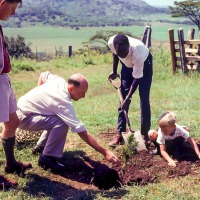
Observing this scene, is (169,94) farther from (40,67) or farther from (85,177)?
(40,67)

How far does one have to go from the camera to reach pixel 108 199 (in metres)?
3.85

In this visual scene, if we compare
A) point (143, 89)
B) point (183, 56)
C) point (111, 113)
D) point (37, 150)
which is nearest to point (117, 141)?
point (143, 89)

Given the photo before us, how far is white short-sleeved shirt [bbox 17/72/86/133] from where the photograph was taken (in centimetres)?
426

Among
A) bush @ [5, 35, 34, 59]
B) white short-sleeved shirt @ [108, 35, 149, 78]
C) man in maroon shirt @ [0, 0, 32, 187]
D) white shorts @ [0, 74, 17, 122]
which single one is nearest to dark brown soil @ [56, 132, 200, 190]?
man in maroon shirt @ [0, 0, 32, 187]

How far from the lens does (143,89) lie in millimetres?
5375

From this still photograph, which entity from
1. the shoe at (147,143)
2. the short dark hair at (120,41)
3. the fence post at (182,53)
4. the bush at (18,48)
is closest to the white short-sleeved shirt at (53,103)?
the short dark hair at (120,41)

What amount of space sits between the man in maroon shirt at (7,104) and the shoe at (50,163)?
23 cm

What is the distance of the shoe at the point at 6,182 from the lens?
419 cm

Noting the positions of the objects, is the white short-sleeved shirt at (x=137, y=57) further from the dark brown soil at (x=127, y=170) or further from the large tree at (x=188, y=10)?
the large tree at (x=188, y=10)

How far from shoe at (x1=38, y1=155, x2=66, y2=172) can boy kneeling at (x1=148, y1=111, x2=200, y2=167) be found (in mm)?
1233

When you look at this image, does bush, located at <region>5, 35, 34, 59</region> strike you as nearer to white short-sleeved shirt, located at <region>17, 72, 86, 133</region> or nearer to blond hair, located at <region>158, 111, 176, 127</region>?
white short-sleeved shirt, located at <region>17, 72, 86, 133</region>

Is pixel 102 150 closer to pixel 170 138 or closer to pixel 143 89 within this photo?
pixel 170 138

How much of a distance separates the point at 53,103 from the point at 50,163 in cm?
76

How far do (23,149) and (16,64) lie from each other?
1046 centimetres
